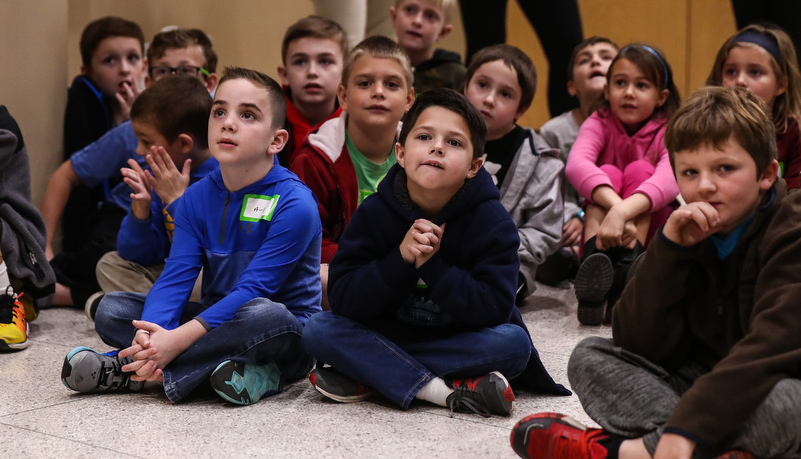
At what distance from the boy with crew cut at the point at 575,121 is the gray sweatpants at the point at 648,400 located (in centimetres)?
143

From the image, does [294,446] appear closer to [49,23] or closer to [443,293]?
[443,293]

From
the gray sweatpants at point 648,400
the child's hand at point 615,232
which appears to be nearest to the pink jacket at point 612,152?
the child's hand at point 615,232

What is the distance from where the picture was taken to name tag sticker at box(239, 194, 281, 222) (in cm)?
178

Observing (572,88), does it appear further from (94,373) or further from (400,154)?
(94,373)

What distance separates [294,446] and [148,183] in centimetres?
99

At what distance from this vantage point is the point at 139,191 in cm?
209

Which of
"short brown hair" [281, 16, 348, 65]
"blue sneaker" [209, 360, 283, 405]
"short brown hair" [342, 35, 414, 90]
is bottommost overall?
"blue sneaker" [209, 360, 283, 405]

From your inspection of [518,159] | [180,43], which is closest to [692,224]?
[518,159]

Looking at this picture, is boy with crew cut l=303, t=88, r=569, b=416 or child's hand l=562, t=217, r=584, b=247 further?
child's hand l=562, t=217, r=584, b=247

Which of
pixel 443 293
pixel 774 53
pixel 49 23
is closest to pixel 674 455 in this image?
pixel 443 293

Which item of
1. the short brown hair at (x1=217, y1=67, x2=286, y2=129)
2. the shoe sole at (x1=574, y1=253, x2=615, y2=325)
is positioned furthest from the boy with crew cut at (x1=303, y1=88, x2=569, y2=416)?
the shoe sole at (x1=574, y1=253, x2=615, y2=325)

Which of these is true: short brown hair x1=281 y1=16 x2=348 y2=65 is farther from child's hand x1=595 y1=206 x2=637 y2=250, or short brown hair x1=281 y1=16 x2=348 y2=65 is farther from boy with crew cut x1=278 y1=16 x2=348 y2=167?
child's hand x1=595 y1=206 x2=637 y2=250

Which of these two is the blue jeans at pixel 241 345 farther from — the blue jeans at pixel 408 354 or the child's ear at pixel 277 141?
the child's ear at pixel 277 141

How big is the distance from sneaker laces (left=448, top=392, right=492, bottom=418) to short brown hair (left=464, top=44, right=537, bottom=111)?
4.04ft
